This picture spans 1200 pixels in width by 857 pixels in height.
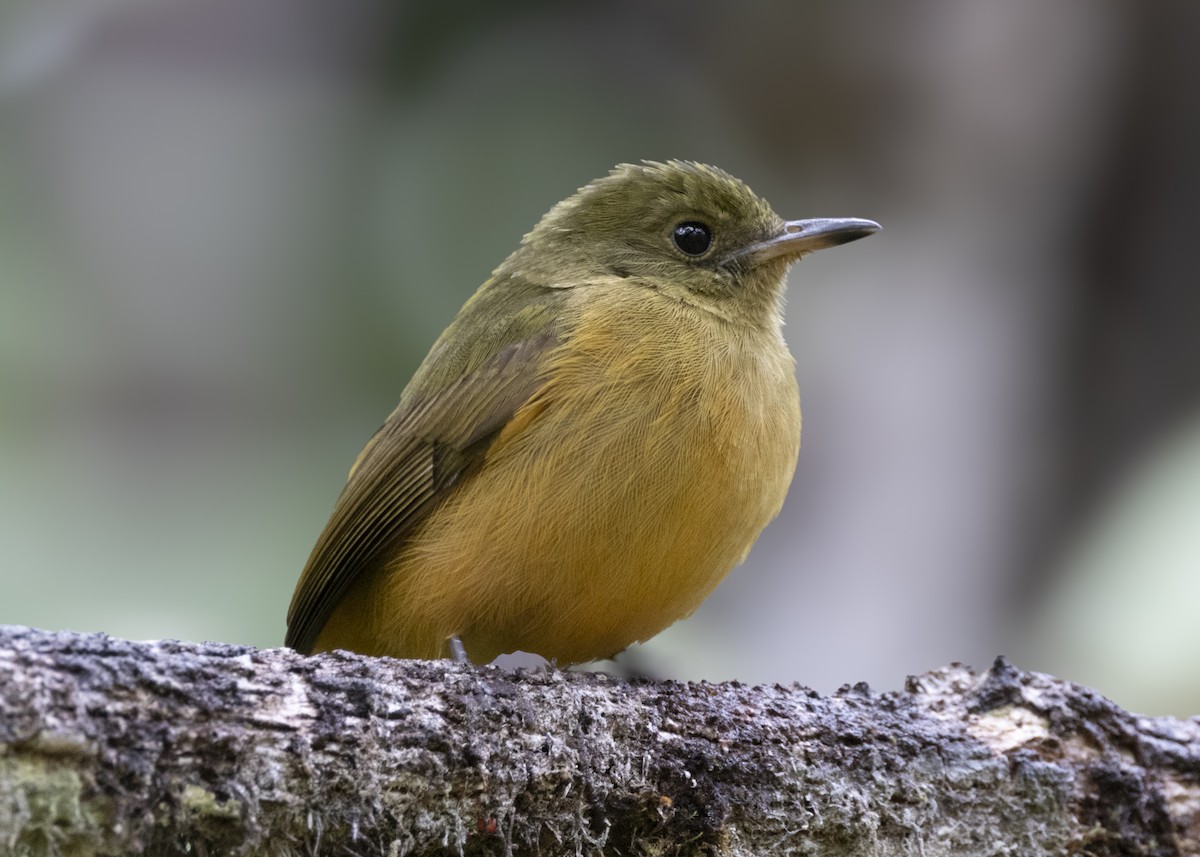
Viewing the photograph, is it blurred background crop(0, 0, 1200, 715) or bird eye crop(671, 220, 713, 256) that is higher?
blurred background crop(0, 0, 1200, 715)

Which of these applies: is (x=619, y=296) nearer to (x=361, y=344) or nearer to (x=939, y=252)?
(x=361, y=344)

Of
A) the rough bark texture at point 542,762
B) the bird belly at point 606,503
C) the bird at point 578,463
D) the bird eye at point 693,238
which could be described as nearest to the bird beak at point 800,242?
the bird at point 578,463

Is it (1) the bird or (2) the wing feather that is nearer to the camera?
(1) the bird

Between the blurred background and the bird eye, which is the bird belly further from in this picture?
the blurred background

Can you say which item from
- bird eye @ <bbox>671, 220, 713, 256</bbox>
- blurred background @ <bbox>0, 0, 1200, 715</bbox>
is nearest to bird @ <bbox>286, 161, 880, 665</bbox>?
bird eye @ <bbox>671, 220, 713, 256</bbox>

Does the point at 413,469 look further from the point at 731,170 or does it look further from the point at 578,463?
the point at 731,170

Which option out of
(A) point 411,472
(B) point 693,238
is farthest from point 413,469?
(B) point 693,238
